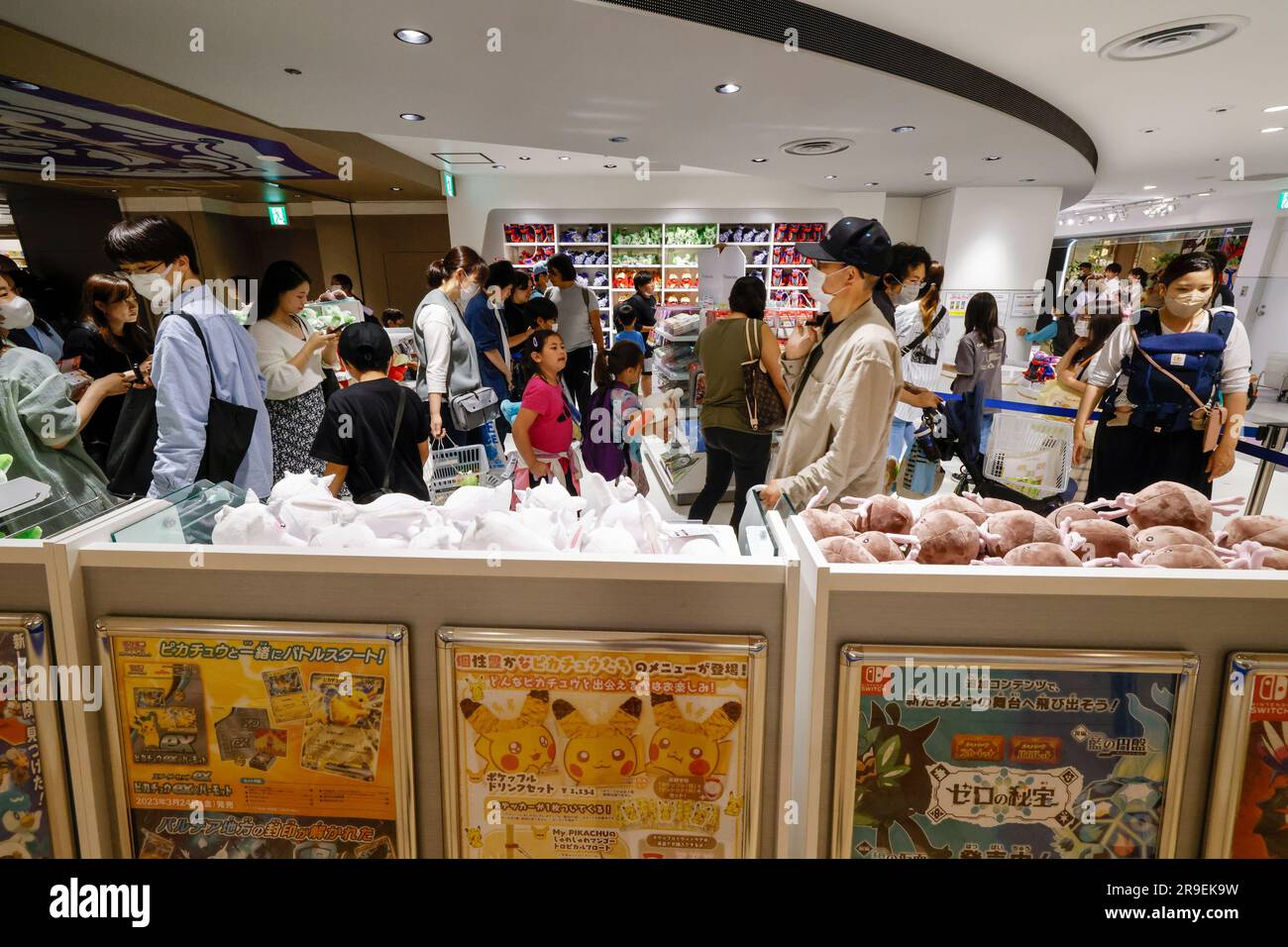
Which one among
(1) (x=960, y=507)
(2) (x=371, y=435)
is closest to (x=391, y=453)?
(2) (x=371, y=435)

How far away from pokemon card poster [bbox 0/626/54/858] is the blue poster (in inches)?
49.1

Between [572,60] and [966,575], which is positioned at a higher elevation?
[572,60]

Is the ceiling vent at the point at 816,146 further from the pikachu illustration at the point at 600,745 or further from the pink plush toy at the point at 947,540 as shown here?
the pikachu illustration at the point at 600,745

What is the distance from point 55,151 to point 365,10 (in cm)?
592

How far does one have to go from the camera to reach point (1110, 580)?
0.92 meters

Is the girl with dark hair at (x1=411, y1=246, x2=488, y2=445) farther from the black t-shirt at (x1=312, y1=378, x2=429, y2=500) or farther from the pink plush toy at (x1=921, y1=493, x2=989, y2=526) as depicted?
the pink plush toy at (x1=921, y1=493, x2=989, y2=526)

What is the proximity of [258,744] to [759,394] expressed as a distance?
2.60 m

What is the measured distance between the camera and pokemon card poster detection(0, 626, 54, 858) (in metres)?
1.01

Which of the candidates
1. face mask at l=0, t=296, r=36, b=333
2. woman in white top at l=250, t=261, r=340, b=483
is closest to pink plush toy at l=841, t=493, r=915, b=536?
woman in white top at l=250, t=261, r=340, b=483

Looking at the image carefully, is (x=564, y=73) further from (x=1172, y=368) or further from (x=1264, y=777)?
(x=1264, y=777)

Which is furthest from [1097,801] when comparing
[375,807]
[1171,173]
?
[1171,173]

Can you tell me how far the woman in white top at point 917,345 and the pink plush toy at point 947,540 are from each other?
3.00 metres

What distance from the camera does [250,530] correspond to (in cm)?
111
